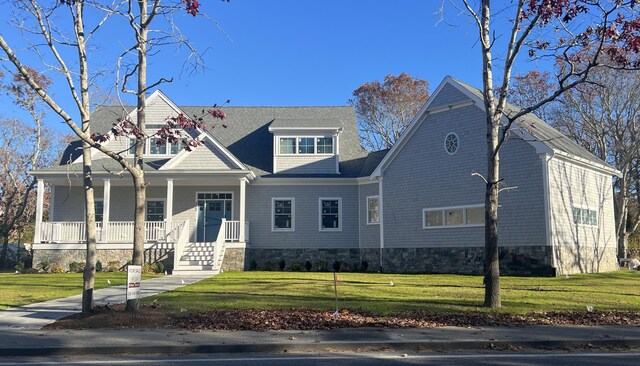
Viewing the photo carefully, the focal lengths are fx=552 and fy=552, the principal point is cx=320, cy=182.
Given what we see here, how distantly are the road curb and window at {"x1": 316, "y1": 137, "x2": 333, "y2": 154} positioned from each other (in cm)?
1847

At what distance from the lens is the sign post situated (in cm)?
996

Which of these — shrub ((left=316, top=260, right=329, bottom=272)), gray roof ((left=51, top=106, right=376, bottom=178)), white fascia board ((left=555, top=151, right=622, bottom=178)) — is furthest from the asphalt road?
gray roof ((left=51, top=106, right=376, bottom=178))

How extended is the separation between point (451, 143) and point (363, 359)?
15.5 metres

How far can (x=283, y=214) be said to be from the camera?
25938 mm

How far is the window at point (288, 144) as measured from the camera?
26453mm

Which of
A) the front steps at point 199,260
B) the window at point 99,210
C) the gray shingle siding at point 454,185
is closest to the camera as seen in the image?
the gray shingle siding at point 454,185

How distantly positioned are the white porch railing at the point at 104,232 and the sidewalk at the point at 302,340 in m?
14.4

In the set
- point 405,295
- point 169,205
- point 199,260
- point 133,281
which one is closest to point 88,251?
point 133,281

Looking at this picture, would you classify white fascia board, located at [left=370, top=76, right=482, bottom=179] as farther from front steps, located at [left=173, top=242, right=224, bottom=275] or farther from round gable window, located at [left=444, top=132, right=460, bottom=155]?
front steps, located at [left=173, top=242, right=224, bottom=275]

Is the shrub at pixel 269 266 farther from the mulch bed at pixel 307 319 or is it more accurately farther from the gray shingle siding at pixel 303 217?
the mulch bed at pixel 307 319

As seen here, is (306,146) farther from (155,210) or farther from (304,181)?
(155,210)

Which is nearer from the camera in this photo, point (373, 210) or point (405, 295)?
point (405, 295)

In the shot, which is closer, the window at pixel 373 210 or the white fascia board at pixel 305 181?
the window at pixel 373 210

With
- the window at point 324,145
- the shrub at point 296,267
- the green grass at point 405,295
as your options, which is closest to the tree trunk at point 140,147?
the green grass at point 405,295
